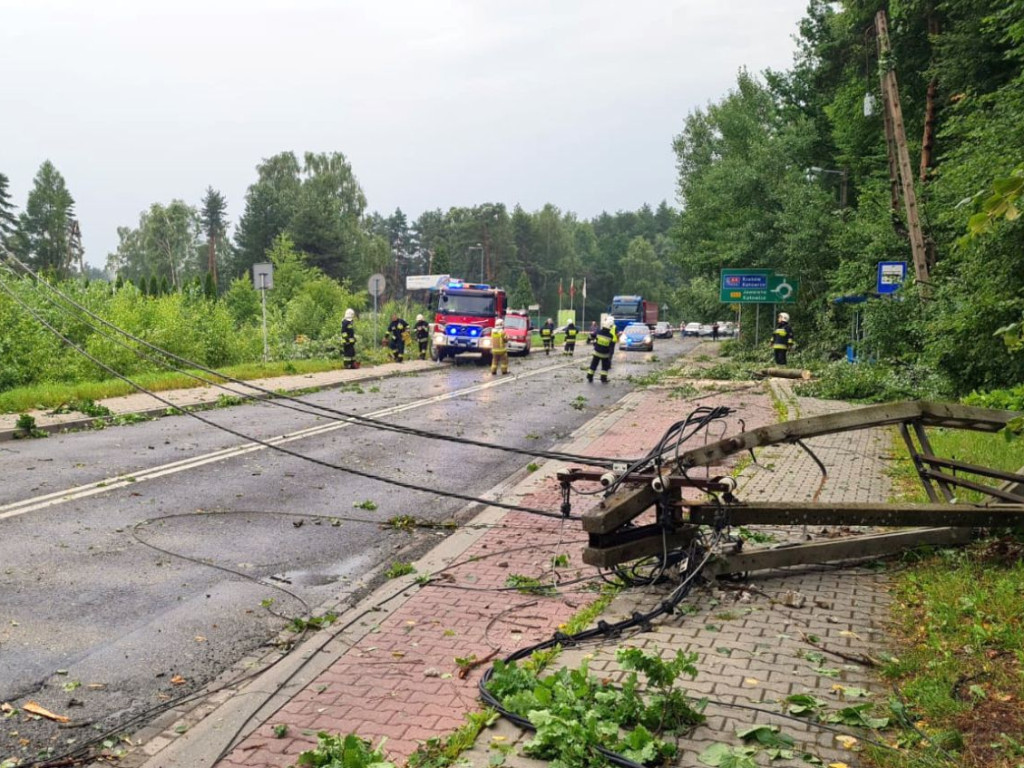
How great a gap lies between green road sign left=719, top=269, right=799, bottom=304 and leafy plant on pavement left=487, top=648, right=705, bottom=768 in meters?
32.9

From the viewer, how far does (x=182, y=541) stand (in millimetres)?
7848

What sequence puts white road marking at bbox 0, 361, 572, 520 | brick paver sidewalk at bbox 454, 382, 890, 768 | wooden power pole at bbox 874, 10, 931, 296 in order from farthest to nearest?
wooden power pole at bbox 874, 10, 931, 296 → white road marking at bbox 0, 361, 572, 520 → brick paver sidewalk at bbox 454, 382, 890, 768

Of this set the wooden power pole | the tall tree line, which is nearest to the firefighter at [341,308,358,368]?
the tall tree line

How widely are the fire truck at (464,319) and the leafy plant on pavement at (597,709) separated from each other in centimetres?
2898

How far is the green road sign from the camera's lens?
35.9 m

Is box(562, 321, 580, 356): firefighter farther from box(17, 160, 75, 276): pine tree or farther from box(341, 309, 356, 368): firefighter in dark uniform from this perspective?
box(17, 160, 75, 276): pine tree

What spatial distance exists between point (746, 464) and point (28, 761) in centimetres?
919

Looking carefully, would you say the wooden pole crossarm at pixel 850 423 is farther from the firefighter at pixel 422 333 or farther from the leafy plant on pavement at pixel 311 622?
the firefighter at pixel 422 333

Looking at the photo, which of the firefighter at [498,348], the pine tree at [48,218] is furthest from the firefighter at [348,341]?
the pine tree at [48,218]

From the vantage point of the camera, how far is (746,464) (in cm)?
1145

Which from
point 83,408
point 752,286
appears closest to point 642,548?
point 83,408

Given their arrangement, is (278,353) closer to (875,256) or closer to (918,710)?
(875,256)

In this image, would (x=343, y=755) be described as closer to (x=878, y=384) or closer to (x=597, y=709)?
(x=597, y=709)

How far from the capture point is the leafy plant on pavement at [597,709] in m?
3.69
